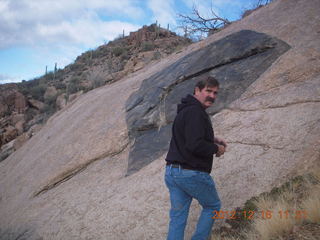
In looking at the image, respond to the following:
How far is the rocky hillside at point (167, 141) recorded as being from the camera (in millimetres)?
4102

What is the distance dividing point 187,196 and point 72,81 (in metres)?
23.0

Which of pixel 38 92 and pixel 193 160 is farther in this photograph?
pixel 38 92

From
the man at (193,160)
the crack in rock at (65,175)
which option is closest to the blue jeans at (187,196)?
the man at (193,160)

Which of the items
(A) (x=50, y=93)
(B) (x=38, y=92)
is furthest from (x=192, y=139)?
(B) (x=38, y=92)

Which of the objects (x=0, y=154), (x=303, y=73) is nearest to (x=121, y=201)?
(x=303, y=73)

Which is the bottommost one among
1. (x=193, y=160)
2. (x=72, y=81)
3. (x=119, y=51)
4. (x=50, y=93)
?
(x=193, y=160)

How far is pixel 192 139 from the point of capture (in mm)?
2723

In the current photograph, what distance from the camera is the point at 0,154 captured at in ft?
44.2

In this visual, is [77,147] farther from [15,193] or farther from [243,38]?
[243,38]

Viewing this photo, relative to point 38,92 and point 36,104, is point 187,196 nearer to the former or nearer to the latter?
point 36,104

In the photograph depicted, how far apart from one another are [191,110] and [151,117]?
3.70 meters
